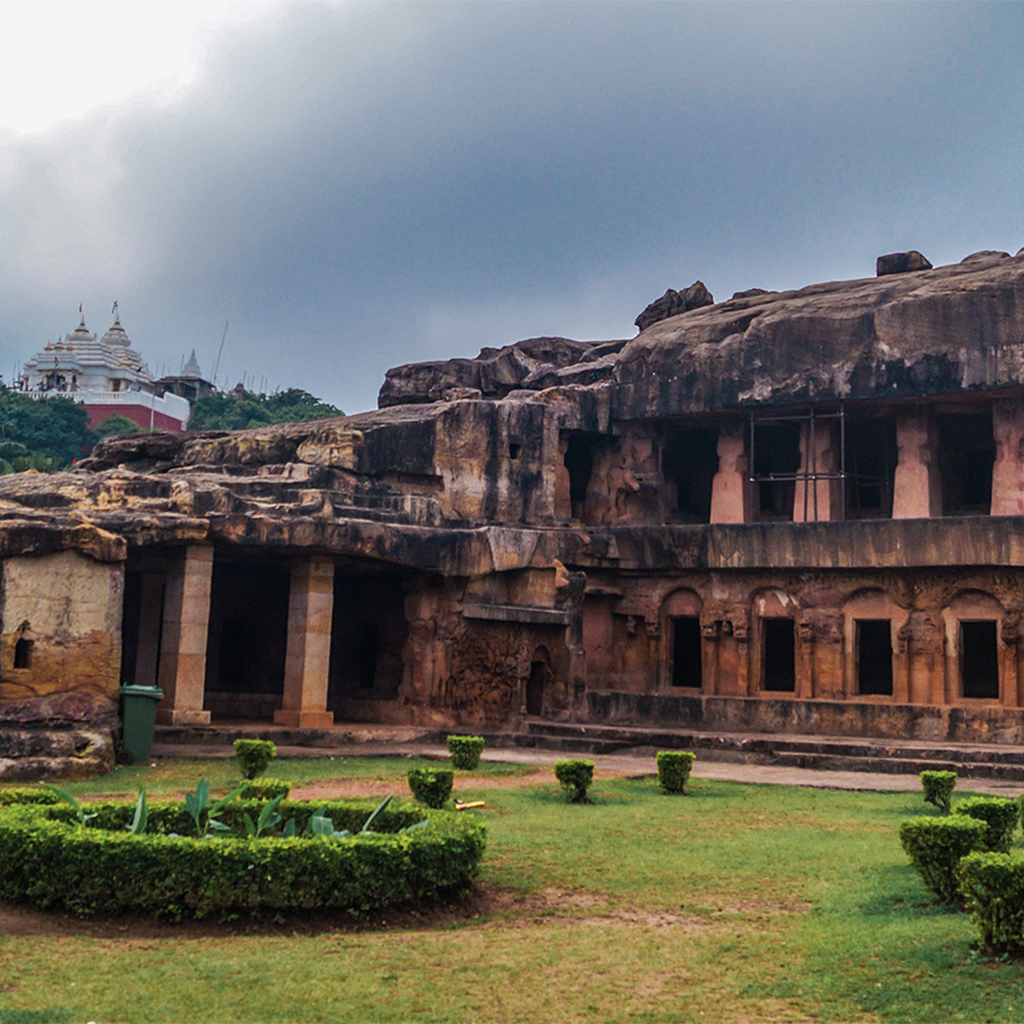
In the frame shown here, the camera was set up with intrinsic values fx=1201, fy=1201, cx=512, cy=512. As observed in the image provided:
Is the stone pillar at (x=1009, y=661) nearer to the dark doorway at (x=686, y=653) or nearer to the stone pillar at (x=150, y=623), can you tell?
the dark doorway at (x=686, y=653)

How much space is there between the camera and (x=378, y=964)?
7246mm

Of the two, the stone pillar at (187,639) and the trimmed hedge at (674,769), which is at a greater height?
the stone pillar at (187,639)

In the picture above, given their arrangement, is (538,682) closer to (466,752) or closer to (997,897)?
(466,752)

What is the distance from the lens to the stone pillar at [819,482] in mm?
27500

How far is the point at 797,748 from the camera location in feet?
67.4

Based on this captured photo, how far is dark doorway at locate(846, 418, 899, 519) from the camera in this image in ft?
96.5

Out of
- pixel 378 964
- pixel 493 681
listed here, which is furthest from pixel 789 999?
pixel 493 681

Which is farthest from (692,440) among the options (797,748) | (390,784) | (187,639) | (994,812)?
(994,812)

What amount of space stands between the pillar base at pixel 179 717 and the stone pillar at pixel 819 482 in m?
14.1

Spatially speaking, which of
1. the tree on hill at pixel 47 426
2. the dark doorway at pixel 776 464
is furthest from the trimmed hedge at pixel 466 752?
the tree on hill at pixel 47 426

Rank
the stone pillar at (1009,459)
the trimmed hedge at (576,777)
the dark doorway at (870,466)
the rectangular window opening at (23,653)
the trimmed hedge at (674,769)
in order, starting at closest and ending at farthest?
the trimmed hedge at (576,777) → the trimmed hedge at (674,769) → the rectangular window opening at (23,653) → the stone pillar at (1009,459) → the dark doorway at (870,466)

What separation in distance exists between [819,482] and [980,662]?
5444 millimetres

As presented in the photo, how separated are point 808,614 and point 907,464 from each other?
4.11 meters

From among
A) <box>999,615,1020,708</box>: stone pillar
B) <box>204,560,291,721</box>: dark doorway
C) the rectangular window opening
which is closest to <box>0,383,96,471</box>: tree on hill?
<box>204,560,291,721</box>: dark doorway
